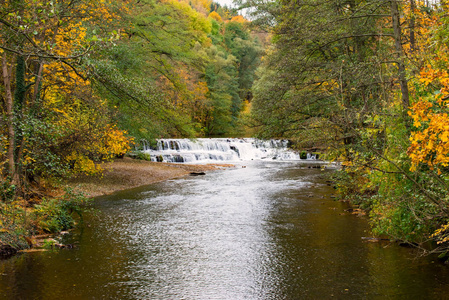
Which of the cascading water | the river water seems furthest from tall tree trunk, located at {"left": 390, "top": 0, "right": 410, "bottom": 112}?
the cascading water

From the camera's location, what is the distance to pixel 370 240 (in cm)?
802

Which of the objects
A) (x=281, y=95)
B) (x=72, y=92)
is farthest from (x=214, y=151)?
(x=72, y=92)

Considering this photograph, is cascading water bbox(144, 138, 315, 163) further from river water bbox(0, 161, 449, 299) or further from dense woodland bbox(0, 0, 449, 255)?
river water bbox(0, 161, 449, 299)

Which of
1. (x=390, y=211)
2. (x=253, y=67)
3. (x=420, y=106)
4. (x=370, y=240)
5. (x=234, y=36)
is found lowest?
(x=370, y=240)

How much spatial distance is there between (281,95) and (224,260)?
20.4ft

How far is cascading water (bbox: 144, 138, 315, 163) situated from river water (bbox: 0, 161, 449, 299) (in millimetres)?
14976

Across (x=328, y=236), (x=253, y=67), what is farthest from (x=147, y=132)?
(x=253, y=67)

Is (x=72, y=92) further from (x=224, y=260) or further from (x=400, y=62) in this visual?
(x=400, y=62)

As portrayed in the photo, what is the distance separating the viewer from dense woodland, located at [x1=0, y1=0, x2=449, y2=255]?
5.29 m

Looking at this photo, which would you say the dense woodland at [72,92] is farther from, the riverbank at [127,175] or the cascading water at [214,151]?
the cascading water at [214,151]

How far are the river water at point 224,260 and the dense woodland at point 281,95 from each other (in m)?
0.70

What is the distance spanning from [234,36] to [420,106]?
59430 mm

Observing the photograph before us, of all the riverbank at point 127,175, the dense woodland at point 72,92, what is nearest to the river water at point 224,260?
the dense woodland at point 72,92

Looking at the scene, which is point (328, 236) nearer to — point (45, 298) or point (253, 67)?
point (45, 298)
